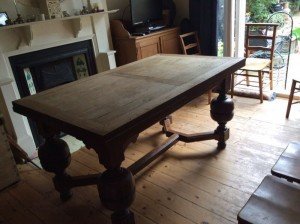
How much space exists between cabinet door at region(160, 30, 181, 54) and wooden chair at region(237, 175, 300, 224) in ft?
8.81

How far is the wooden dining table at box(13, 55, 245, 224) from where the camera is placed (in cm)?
135

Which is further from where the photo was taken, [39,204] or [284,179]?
[39,204]

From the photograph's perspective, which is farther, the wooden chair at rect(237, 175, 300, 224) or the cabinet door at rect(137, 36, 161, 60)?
the cabinet door at rect(137, 36, 161, 60)

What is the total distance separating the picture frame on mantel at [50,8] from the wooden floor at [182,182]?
1420 millimetres

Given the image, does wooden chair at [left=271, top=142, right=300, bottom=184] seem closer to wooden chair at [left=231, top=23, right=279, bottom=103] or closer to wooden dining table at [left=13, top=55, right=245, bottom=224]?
wooden dining table at [left=13, top=55, right=245, bottom=224]

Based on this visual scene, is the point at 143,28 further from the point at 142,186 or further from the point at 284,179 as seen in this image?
the point at 284,179

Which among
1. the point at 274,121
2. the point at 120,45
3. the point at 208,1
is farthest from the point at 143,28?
the point at 274,121

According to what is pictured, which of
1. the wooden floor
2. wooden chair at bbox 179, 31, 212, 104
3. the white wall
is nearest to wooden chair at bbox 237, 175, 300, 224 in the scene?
the wooden floor

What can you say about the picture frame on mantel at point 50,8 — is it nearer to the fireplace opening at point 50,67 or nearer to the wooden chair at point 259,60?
the fireplace opening at point 50,67

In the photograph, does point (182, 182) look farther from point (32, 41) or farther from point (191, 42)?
point (191, 42)

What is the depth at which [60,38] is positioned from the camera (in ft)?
9.89

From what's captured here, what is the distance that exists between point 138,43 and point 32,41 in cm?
123

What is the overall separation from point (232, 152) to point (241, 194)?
0.59m

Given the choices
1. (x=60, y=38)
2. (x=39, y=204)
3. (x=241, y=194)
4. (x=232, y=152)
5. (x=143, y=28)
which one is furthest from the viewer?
(x=143, y=28)
